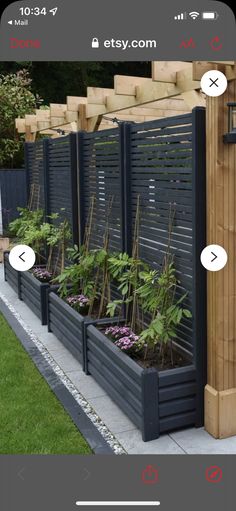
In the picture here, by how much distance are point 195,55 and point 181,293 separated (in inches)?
78.3

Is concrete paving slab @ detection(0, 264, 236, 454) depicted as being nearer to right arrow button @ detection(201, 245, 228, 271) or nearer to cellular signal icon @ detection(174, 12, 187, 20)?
right arrow button @ detection(201, 245, 228, 271)

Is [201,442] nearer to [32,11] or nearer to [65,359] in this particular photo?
[65,359]

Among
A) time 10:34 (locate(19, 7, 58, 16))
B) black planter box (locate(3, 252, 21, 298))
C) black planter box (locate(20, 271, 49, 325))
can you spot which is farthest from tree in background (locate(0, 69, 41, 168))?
time 10:34 (locate(19, 7, 58, 16))

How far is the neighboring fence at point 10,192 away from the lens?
10914 millimetres

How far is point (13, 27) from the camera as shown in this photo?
1749 millimetres

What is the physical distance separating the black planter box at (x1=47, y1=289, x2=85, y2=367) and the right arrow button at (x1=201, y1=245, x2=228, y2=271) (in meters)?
1.51

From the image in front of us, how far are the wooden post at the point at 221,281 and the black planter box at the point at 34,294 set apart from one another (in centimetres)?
267

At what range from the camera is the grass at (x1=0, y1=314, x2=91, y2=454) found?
10.1ft

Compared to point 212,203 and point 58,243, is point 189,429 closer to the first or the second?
point 212,203

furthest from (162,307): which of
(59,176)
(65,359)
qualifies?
(59,176)

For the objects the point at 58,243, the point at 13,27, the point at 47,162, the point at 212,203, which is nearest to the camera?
the point at 13,27

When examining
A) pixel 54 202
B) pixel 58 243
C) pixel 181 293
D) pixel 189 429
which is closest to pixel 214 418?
pixel 189 429

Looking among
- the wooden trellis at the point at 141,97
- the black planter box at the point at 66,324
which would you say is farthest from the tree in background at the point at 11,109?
the black planter box at the point at 66,324

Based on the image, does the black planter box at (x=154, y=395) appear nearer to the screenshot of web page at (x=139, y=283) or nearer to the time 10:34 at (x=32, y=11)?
Result: the screenshot of web page at (x=139, y=283)
